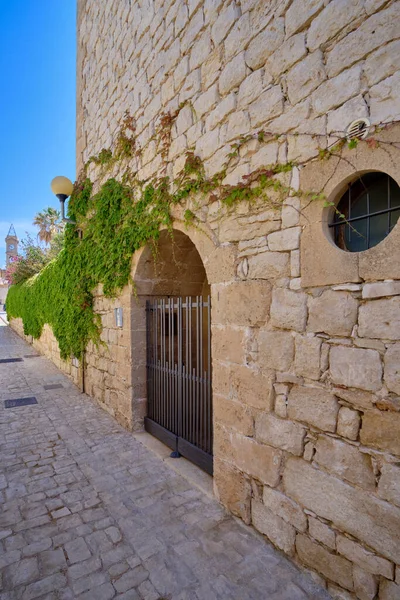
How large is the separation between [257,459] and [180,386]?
1.40 m

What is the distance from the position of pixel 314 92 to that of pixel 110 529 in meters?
3.29

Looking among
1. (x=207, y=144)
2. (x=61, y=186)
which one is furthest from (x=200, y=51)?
(x=61, y=186)

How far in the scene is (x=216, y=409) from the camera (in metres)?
2.79

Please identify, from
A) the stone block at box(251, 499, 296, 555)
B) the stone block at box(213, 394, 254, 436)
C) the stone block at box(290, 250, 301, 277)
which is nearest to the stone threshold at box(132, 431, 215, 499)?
the stone block at box(251, 499, 296, 555)

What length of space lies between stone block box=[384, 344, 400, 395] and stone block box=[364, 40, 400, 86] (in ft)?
4.50

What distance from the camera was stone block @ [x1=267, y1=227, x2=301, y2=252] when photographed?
83.3 inches

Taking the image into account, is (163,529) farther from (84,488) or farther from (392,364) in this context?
(392,364)

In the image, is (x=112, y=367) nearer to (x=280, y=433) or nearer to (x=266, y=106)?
(x=280, y=433)

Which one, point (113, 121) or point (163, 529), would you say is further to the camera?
point (113, 121)

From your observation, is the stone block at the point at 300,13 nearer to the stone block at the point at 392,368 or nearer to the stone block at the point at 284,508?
the stone block at the point at 392,368

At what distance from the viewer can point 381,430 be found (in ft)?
5.55

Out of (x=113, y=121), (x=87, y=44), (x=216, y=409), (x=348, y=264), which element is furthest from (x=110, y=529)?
(x=87, y=44)

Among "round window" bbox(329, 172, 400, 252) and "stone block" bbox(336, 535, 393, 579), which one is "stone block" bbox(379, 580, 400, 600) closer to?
"stone block" bbox(336, 535, 393, 579)

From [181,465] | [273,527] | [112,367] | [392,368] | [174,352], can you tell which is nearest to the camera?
[392,368]
